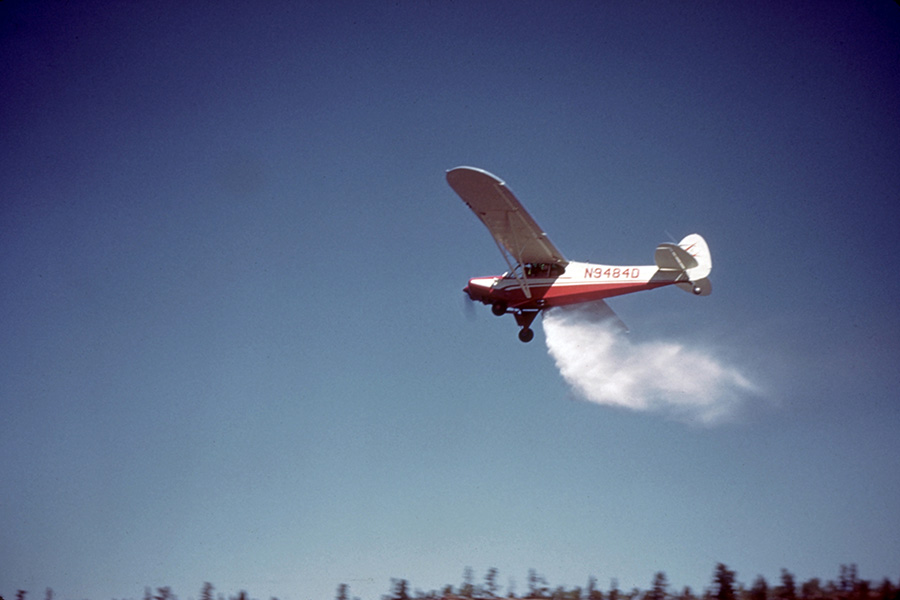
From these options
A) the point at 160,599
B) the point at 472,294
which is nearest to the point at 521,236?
the point at 472,294

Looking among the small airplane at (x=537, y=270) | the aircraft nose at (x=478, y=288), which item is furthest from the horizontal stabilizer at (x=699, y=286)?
the aircraft nose at (x=478, y=288)

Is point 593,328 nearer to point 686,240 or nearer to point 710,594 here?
point 686,240

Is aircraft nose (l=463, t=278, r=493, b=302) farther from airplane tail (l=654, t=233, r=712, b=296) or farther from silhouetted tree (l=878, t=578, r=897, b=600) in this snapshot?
silhouetted tree (l=878, t=578, r=897, b=600)

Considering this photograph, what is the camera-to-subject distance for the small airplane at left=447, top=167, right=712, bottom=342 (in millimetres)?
25438

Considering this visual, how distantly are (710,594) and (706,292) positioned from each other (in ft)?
32.1

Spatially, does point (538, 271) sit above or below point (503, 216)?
below

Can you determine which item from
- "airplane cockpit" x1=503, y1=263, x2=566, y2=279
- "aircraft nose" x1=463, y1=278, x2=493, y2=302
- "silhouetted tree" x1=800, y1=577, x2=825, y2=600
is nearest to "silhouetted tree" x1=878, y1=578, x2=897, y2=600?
"silhouetted tree" x1=800, y1=577, x2=825, y2=600

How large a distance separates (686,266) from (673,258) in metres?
0.65

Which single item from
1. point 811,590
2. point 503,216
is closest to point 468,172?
point 503,216

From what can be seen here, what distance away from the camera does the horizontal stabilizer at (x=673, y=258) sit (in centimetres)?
2516

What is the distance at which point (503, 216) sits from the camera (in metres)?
26.2

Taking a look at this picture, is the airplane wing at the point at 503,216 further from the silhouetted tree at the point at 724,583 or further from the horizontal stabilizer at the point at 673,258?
the silhouetted tree at the point at 724,583

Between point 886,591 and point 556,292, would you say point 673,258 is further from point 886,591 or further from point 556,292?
point 886,591

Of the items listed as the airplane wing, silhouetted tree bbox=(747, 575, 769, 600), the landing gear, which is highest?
the airplane wing
